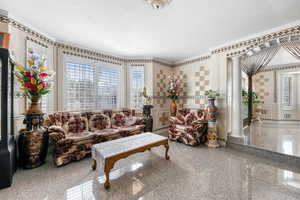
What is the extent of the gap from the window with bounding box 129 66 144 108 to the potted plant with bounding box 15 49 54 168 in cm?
256

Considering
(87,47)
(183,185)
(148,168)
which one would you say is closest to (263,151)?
(183,185)

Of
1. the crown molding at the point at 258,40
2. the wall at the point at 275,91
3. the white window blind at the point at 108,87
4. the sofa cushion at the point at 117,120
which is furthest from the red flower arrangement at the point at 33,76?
the wall at the point at 275,91

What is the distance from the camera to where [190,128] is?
3291 mm

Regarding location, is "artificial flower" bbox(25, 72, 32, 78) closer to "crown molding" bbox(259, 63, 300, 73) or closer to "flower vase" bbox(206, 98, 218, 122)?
"flower vase" bbox(206, 98, 218, 122)

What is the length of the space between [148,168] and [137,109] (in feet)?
8.16

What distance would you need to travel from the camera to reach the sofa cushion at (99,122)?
3290mm

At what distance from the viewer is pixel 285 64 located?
18.0 feet

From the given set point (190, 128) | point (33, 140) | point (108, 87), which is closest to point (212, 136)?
point (190, 128)

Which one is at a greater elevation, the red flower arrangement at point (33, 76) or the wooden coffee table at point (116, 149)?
the red flower arrangement at point (33, 76)

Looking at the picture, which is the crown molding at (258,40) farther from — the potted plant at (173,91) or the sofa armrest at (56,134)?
the sofa armrest at (56,134)

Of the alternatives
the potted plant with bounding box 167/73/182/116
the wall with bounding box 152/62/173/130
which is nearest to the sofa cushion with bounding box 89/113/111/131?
the wall with bounding box 152/62/173/130

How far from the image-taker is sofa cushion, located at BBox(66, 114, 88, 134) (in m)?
2.91

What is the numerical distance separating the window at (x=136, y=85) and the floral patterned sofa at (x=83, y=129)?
0.57 m

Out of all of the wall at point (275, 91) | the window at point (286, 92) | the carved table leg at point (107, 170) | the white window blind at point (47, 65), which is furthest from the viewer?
the window at point (286, 92)
